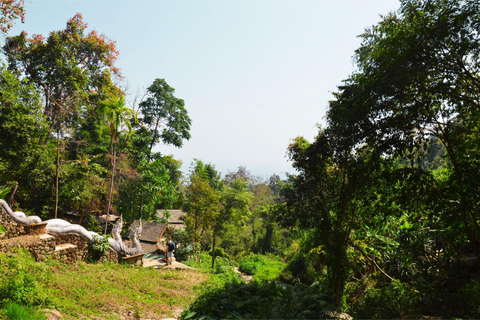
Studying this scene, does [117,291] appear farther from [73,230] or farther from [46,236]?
[73,230]

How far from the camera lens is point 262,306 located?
28.8 feet

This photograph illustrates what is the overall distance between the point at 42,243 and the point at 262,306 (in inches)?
299

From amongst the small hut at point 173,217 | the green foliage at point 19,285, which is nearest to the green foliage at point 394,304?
the green foliage at point 19,285

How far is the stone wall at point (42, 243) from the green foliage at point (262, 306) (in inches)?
214

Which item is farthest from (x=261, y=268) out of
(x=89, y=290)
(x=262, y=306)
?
(x=89, y=290)

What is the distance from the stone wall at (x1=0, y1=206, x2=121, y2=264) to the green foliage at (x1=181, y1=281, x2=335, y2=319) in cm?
544

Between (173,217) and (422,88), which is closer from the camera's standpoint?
(422,88)

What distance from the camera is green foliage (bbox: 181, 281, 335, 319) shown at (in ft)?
24.3

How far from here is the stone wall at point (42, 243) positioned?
9.54 metres

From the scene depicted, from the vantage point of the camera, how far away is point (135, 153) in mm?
28703

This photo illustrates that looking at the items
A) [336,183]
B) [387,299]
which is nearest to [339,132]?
[336,183]

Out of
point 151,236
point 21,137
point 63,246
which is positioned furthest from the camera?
point 151,236

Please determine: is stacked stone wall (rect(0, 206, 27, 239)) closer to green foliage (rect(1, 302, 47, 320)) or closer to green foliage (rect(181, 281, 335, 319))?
green foliage (rect(1, 302, 47, 320))

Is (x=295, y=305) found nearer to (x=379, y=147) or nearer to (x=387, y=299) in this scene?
(x=387, y=299)
